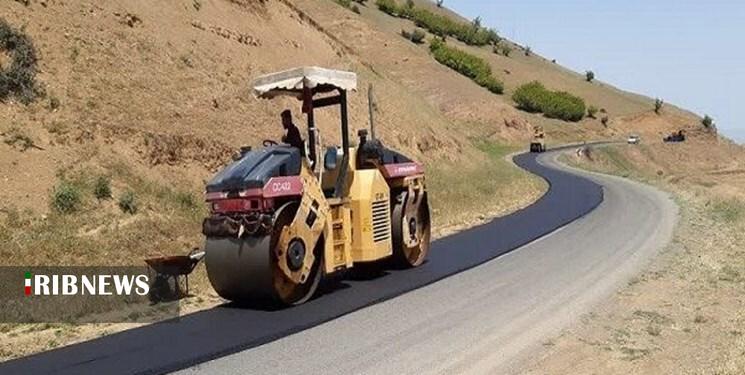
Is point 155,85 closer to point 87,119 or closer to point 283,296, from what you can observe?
point 87,119

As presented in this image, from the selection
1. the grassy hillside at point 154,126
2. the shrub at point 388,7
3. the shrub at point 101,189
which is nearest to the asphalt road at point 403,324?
the grassy hillside at point 154,126

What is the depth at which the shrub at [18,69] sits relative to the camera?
55.3 ft

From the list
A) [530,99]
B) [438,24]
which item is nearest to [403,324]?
[530,99]

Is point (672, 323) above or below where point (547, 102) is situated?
below

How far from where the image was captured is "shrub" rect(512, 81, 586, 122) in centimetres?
9444

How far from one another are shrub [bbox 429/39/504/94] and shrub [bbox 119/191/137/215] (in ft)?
260

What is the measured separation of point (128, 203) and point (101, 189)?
0.62 m

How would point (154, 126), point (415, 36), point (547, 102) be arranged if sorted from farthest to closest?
point (415, 36) → point (547, 102) → point (154, 126)

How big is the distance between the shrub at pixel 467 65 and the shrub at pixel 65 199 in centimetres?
8004

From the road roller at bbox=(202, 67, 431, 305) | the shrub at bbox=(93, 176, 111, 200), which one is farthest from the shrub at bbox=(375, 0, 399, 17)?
the road roller at bbox=(202, 67, 431, 305)

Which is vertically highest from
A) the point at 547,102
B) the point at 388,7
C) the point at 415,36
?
the point at 388,7

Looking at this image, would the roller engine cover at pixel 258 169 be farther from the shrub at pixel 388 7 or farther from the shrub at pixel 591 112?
the shrub at pixel 388 7

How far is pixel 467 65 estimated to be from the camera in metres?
92.7

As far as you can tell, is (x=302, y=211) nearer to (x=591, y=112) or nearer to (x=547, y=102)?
(x=547, y=102)
